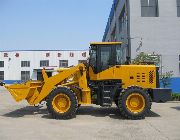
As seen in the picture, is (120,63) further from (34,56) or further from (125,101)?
(34,56)

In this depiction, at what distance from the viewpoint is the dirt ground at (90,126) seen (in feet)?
31.1

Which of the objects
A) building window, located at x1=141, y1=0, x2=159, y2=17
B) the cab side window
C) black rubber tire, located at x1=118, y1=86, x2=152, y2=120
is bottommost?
black rubber tire, located at x1=118, y1=86, x2=152, y2=120

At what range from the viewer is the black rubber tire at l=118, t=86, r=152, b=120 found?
12.8 meters

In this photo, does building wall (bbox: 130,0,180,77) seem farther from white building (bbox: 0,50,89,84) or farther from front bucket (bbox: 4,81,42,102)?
white building (bbox: 0,50,89,84)

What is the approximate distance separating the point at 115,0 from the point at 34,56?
144 ft

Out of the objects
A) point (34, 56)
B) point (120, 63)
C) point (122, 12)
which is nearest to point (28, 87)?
point (120, 63)

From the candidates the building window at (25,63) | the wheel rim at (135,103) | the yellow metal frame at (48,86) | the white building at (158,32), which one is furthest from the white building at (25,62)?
the wheel rim at (135,103)

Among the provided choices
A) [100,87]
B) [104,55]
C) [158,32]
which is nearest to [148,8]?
[158,32]

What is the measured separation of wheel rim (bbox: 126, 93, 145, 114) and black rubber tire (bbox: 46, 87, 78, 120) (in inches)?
80.3

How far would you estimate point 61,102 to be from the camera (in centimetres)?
1320

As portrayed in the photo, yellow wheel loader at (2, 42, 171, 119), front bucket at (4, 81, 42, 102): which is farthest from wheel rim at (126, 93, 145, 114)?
front bucket at (4, 81, 42, 102)

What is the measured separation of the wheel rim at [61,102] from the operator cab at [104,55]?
168 cm

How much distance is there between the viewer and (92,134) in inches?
386

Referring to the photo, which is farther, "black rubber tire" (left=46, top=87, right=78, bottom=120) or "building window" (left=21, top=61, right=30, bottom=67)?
"building window" (left=21, top=61, right=30, bottom=67)
